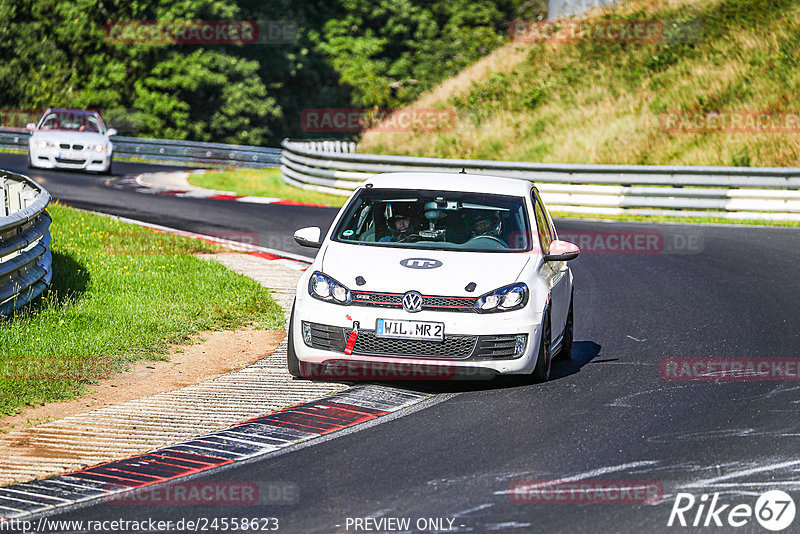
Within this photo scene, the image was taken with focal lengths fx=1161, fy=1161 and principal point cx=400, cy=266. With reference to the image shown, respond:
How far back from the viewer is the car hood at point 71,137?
2755 cm

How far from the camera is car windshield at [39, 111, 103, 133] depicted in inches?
1107

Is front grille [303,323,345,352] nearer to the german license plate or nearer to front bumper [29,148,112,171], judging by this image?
the german license plate

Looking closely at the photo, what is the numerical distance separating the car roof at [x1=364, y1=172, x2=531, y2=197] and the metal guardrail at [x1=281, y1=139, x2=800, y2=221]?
1314 centimetres

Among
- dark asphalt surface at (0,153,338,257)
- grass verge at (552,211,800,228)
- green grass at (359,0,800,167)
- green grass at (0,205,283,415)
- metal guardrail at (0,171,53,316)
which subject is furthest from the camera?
green grass at (359,0,800,167)

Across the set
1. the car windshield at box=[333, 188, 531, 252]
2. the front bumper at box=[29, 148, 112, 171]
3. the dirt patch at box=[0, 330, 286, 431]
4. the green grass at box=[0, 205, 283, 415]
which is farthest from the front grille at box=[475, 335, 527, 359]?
the front bumper at box=[29, 148, 112, 171]

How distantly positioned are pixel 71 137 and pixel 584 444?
2299 cm

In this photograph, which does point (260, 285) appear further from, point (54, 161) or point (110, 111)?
point (110, 111)

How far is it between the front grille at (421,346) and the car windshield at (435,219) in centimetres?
117

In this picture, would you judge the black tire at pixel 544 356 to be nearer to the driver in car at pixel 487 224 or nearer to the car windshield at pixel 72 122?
the driver in car at pixel 487 224

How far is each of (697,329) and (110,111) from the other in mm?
40777

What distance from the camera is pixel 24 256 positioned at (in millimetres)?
10469

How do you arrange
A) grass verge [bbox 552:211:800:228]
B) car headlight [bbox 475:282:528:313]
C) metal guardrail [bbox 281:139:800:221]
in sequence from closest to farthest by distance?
car headlight [bbox 475:282:528:313] → grass verge [bbox 552:211:800:228] → metal guardrail [bbox 281:139:800:221]

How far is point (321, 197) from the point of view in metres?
25.6

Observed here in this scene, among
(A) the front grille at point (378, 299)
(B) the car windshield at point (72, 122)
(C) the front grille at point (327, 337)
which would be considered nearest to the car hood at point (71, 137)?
(B) the car windshield at point (72, 122)
